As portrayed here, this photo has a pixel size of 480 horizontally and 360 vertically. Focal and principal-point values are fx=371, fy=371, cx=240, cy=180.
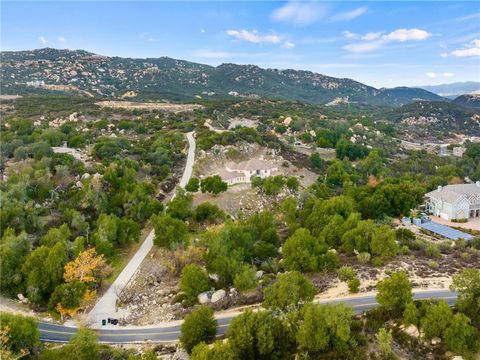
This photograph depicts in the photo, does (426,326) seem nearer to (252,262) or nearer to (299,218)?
(252,262)

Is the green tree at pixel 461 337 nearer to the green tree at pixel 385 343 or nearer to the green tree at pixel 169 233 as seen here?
the green tree at pixel 385 343

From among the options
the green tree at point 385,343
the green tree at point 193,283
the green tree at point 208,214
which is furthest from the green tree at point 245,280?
the green tree at point 208,214

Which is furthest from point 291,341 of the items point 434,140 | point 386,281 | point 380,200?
point 434,140

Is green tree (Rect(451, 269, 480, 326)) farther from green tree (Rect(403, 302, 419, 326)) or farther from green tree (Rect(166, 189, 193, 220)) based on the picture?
green tree (Rect(166, 189, 193, 220))

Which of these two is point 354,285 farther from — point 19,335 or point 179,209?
point 179,209

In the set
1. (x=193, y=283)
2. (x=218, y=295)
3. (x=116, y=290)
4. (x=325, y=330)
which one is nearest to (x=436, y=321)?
(x=325, y=330)

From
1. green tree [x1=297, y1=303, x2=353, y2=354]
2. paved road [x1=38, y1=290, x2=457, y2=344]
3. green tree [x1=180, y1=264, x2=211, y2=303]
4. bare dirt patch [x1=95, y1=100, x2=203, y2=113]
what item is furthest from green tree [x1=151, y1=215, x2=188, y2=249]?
bare dirt patch [x1=95, y1=100, x2=203, y2=113]
